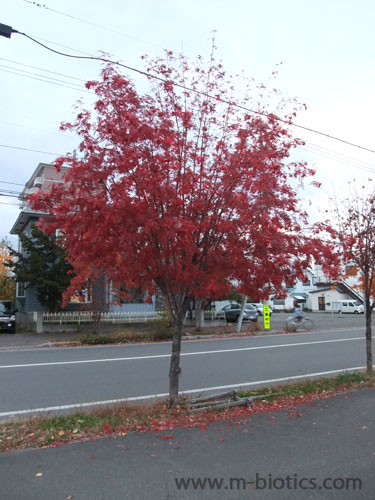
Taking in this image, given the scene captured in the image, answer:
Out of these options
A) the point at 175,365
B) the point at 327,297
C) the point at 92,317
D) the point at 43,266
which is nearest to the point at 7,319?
the point at 43,266

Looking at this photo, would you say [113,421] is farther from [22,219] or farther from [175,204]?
[22,219]

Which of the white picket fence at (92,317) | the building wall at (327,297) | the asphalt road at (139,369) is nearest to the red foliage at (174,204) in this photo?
the asphalt road at (139,369)

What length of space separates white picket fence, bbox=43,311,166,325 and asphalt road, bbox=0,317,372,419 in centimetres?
616

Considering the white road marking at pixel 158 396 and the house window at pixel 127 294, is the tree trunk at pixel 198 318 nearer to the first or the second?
the house window at pixel 127 294

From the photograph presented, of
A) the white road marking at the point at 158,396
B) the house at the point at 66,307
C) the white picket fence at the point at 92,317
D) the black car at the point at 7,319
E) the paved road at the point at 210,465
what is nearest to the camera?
the paved road at the point at 210,465

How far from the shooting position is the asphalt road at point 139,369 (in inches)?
307

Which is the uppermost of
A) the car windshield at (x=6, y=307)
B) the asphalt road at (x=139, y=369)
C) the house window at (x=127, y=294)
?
the house window at (x=127, y=294)

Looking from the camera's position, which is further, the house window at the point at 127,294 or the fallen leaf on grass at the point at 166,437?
the house window at the point at 127,294

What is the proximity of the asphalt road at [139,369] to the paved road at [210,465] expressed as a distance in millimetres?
2751

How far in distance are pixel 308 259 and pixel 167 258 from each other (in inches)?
75.3

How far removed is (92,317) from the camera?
797 inches

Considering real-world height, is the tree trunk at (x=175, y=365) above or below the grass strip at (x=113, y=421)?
above

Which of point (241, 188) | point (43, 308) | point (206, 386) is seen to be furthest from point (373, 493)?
point (43, 308)

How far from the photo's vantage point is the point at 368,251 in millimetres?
8164
